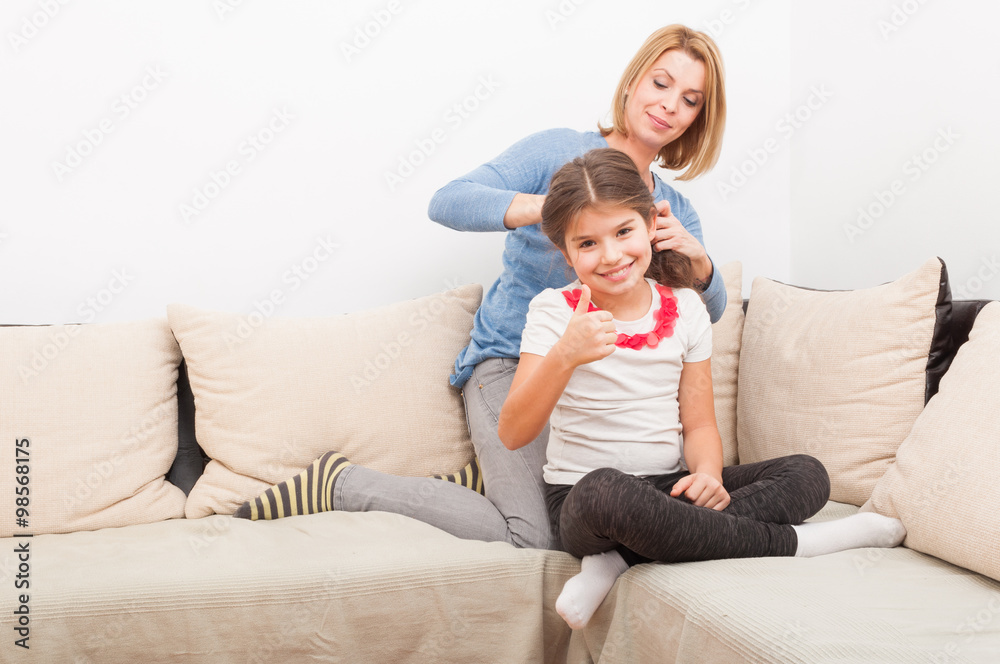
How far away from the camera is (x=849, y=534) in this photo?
119 cm

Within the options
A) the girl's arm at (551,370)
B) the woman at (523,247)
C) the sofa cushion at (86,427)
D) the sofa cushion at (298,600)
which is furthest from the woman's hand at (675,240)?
the sofa cushion at (86,427)

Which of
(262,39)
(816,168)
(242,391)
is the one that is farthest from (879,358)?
(262,39)

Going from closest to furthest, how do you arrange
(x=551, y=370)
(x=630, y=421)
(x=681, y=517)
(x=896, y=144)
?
(x=681, y=517) → (x=551, y=370) → (x=630, y=421) → (x=896, y=144)

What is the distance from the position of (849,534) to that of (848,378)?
390mm

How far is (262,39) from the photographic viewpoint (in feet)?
6.21

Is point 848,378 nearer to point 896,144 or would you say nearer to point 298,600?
point 896,144

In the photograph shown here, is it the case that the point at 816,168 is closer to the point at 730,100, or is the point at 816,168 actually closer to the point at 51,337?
the point at 730,100

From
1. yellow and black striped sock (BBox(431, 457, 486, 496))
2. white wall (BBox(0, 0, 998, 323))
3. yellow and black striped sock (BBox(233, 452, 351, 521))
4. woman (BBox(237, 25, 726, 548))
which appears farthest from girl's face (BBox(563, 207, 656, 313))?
white wall (BBox(0, 0, 998, 323))

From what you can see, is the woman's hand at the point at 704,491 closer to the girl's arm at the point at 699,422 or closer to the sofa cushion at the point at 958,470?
the girl's arm at the point at 699,422

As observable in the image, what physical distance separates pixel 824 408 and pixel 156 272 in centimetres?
158

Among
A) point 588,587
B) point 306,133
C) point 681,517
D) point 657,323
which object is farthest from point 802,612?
point 306,133

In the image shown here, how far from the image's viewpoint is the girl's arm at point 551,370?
3.71 ft

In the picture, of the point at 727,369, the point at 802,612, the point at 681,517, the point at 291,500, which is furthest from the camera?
the point at 727,369

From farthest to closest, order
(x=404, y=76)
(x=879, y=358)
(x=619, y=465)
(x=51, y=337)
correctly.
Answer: (x=404, y=76) → (x=51, y=337) → (x=879, y=358) → (x=619, y=465)
